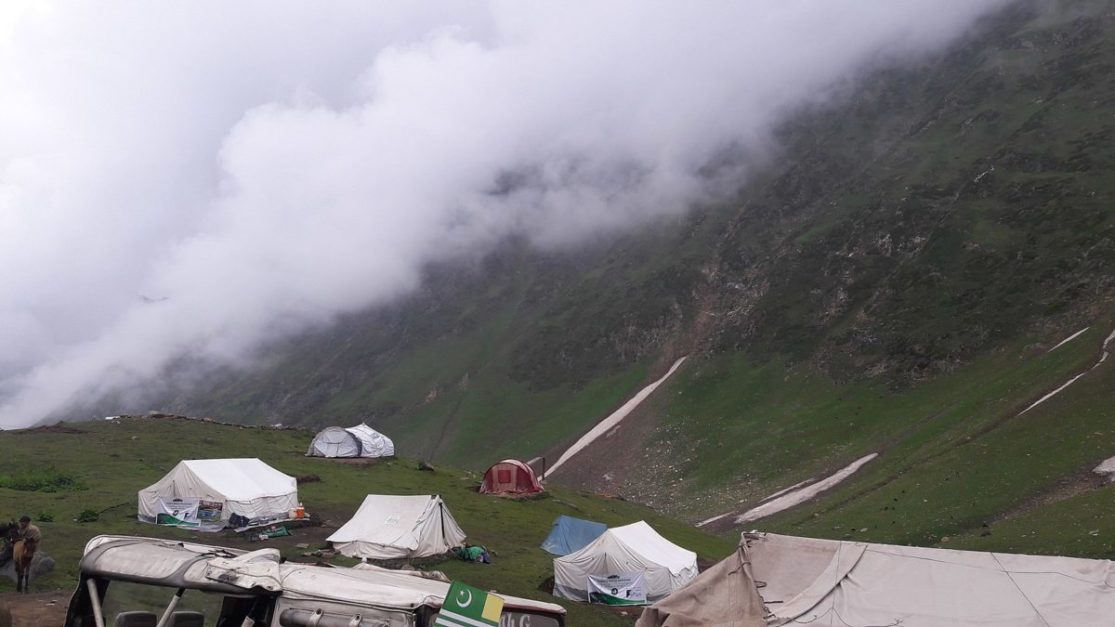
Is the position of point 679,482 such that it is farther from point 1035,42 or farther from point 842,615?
point 1035,42

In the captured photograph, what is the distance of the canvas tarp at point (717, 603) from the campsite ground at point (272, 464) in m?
10.9

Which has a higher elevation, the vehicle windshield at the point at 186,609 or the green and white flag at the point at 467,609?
the vehicle windshield at the point at 186,609

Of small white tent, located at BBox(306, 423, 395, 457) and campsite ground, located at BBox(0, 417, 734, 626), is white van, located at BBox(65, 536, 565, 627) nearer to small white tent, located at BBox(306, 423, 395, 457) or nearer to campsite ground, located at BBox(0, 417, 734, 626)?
campsite ground, located at BBox(0, 417, 734, 626)

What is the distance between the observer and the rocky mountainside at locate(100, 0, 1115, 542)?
82.0 metres

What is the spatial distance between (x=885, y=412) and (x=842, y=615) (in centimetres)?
7622

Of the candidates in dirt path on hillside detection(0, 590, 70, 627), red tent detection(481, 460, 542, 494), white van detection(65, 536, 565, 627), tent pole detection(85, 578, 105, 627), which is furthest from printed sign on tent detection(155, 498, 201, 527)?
tent pole detection(85, 578, 105, 627)

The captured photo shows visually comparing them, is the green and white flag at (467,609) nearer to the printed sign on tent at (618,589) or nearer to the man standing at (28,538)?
the man standing at (28,538)

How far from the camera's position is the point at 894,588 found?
16688mm

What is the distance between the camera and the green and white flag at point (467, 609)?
6.71 m

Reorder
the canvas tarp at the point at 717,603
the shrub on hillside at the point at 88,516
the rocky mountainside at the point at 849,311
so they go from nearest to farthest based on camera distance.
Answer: the canvas tarp at the point at 717,603
the shrub on hillside at the point at 88,516
the rocky mountainside at the point at 849,311

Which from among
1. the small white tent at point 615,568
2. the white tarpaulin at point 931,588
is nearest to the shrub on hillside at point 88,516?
the small white tent at point 615,568

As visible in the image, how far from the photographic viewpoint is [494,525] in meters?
47.7

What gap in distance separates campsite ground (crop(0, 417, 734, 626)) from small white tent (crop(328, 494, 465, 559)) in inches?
47.7

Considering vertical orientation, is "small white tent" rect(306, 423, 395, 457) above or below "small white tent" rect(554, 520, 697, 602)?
above
